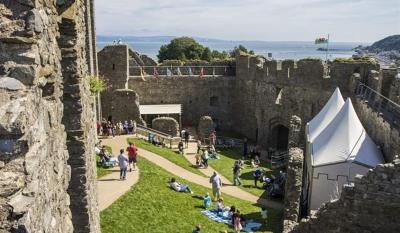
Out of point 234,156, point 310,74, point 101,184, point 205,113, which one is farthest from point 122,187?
point 205,113

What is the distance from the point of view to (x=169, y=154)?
78.6 feet

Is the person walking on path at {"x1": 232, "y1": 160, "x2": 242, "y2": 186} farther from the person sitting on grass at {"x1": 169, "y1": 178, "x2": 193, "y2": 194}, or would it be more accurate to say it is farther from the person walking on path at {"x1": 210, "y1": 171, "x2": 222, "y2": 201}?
the person sitting on grass at {"x1": 169, "y1": 178, "x2": 193, "y2": 194}

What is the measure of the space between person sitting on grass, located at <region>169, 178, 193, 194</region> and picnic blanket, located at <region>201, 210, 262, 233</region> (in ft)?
5.93

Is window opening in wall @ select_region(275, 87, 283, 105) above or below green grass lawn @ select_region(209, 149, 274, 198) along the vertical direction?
above

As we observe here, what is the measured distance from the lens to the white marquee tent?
15.5m

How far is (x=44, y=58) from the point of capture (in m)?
4.10

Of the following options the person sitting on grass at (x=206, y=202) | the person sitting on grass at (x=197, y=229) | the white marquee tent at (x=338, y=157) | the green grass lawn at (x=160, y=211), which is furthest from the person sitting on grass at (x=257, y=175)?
the person sitting on grass at (x=197, y=229)

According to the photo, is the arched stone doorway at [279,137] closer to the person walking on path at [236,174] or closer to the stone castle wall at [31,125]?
the person walking on path at [236,174]

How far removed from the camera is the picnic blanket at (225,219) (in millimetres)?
15180

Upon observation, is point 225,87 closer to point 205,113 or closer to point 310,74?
point 205,113

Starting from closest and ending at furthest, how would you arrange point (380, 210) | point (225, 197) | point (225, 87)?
point (380, 210) < point (225, 197) < point (225, 87)

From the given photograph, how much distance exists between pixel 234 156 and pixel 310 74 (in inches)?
277

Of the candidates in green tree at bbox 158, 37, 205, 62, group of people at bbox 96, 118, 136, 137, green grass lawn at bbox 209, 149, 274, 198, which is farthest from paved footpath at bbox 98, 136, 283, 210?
green tree at bbox 158, 37, 205, 62

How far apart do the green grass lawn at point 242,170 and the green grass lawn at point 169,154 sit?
1552 millimetres
